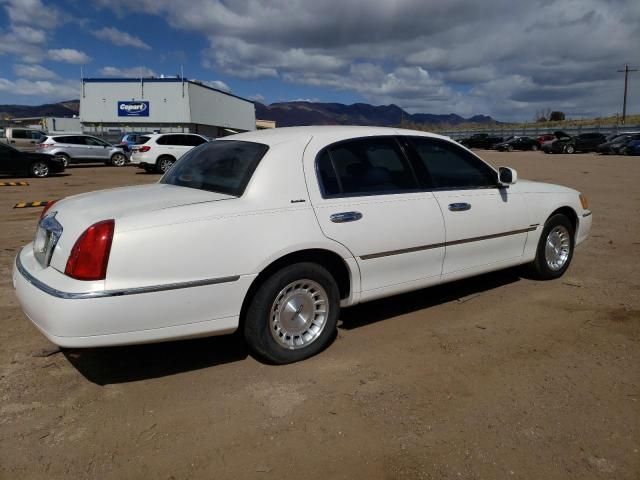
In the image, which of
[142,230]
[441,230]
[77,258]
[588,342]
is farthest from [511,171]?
[77,258]

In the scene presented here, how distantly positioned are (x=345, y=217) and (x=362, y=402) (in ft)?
4.10

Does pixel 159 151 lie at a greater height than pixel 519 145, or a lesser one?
lesser

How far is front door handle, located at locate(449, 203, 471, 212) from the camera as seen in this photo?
4289 mm

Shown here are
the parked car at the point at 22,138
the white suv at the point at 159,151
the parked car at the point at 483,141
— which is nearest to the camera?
the white suv at the point at 159,151

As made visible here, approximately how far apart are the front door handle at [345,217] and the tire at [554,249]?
97.4 inches

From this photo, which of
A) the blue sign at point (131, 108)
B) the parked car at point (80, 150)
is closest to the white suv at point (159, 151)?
the parked car at point (80, 150)

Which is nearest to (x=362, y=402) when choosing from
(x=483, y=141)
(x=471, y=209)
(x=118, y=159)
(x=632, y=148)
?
(x=471, y=209)

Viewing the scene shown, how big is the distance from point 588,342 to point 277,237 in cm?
253

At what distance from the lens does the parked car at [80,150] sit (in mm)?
22828

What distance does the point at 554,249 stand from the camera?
549 cm

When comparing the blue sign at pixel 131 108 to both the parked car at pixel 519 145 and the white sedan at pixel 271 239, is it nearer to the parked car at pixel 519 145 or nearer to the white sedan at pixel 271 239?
the parked car at pixel 519 145

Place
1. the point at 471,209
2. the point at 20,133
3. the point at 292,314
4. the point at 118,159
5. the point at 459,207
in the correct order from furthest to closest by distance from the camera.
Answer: the point at 20,133
the point at 118,159
the point at 471,209
the point at 459,207
the point at 292,314

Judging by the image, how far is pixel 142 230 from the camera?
2.97 meters

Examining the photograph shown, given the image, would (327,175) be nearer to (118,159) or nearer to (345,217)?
(345,217)
